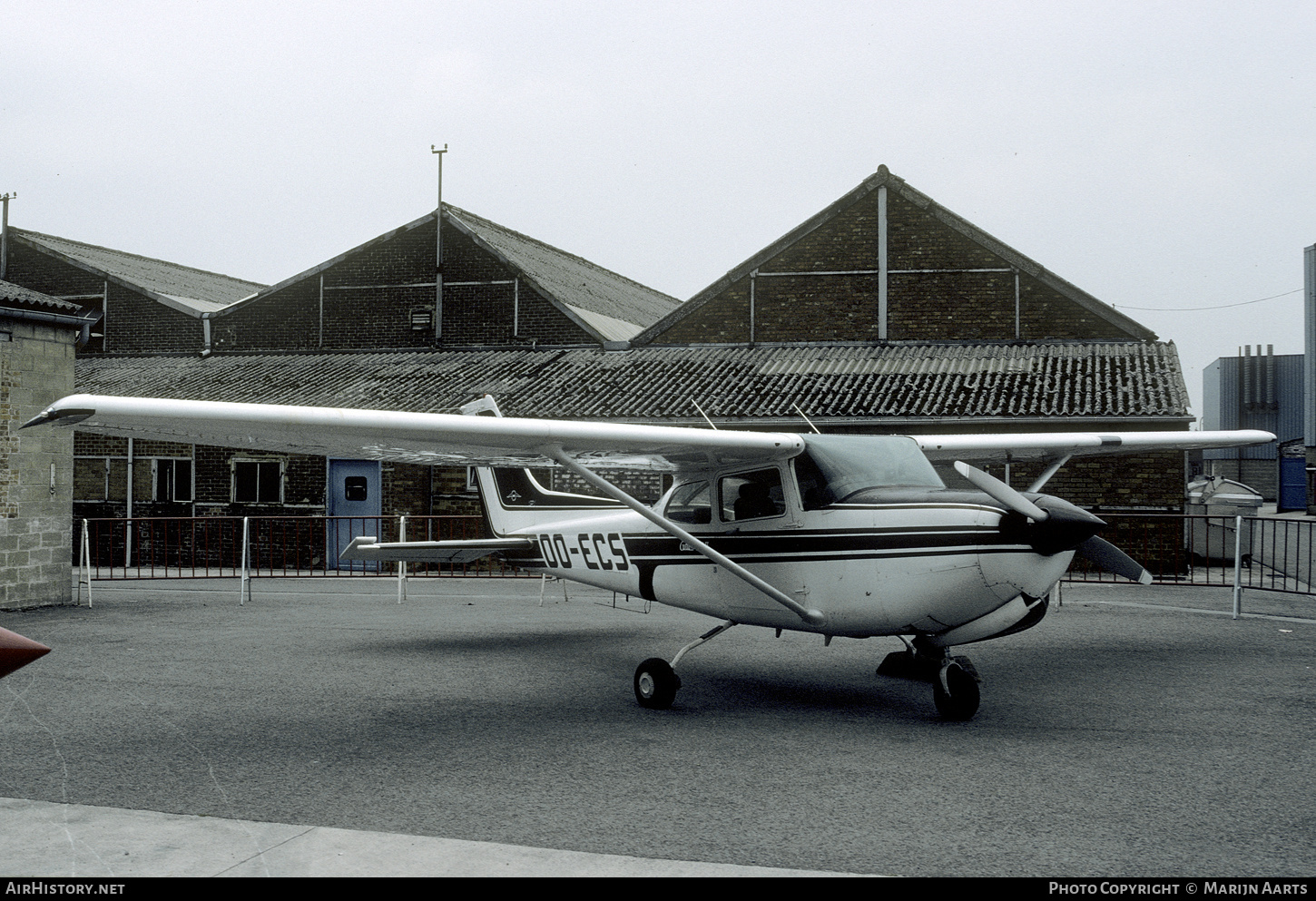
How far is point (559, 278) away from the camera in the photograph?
2867 centimetres

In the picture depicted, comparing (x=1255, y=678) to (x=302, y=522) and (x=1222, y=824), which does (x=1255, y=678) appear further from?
(x=302, y=522)

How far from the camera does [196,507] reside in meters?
23.0

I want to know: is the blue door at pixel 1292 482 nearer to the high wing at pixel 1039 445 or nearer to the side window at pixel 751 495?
the high wing at pixel 1039 445

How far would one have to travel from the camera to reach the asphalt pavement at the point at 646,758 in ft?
14.9

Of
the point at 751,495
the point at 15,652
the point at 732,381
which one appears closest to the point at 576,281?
the point at 732,381

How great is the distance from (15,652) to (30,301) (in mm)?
12577

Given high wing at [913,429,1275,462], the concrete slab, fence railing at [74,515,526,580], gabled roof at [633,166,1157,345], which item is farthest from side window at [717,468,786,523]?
gabled roof at [633,166,1157,345]

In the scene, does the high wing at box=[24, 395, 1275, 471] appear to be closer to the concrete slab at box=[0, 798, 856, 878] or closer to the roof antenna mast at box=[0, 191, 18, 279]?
the concrete slab at box=[0, 798, 856, 878]

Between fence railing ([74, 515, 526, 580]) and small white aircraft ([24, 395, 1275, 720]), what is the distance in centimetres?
986

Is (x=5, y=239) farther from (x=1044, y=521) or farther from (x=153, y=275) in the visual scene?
(x=1044, y=521)

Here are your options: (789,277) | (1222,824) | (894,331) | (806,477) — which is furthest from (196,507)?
(1222,824)

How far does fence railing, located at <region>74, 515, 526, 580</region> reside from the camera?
762 inches

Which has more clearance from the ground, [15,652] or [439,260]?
[439,260]

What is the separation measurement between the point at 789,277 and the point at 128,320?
55.5ft
